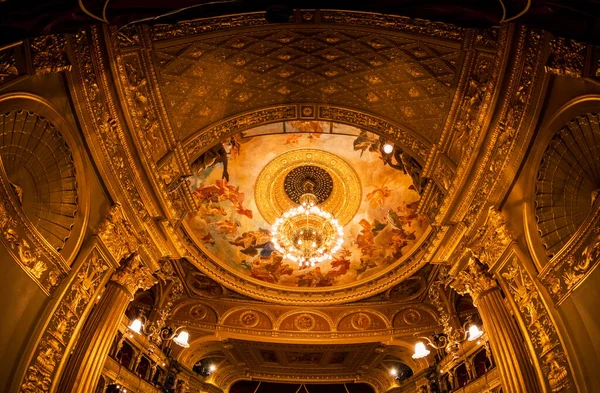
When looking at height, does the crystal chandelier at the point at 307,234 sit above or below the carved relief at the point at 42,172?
above

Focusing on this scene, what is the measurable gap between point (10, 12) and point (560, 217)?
742 centimetres

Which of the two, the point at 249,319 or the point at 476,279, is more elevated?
the point at 249,319

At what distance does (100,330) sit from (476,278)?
7.01 metres

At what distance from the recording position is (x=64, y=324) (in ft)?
21.2

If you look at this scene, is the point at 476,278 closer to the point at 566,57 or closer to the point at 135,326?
the point at 566,57

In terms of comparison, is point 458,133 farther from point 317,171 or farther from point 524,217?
point 317,171

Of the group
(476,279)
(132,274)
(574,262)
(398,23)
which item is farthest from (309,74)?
(574,262)

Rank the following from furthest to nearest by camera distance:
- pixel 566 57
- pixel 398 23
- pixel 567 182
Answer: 1. pixel 398 23
2. pixel 567 182
3. pixel 566 57

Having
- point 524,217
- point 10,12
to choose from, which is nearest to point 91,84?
point 10,12

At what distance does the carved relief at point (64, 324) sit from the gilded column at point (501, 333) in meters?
6.98

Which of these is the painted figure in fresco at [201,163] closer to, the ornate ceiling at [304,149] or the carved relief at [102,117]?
the ornate ceiling at [304,149]

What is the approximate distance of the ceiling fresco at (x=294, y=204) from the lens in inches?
532

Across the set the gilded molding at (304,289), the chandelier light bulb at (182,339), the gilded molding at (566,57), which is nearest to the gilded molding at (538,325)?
the gilded molding at (566,57)

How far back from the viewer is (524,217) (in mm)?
6859
